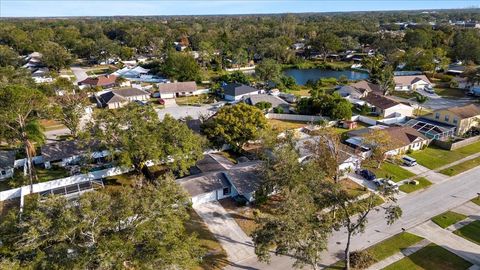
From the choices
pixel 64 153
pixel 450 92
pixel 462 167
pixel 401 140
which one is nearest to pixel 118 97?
pixel 64 153

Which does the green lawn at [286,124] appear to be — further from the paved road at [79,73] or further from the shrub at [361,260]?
the paved road at [79,73]

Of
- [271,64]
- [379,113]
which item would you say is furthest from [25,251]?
[271,64]

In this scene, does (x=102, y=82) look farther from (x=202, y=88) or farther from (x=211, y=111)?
(x=211, y=111)

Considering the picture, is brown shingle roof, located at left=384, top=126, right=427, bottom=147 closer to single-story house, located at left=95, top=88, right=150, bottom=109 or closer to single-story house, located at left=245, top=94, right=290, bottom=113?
single-story house, located at left=245, top=94, right=290, bottom=113

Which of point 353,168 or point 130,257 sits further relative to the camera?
point 353,168

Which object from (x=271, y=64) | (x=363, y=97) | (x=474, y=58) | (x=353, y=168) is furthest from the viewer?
(x=474, y=58)

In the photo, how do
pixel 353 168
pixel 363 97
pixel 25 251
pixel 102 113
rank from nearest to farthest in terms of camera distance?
1. pixel 25 251
2. pixel 102 113
3. pixel 353 168
4. pixel 363 97
